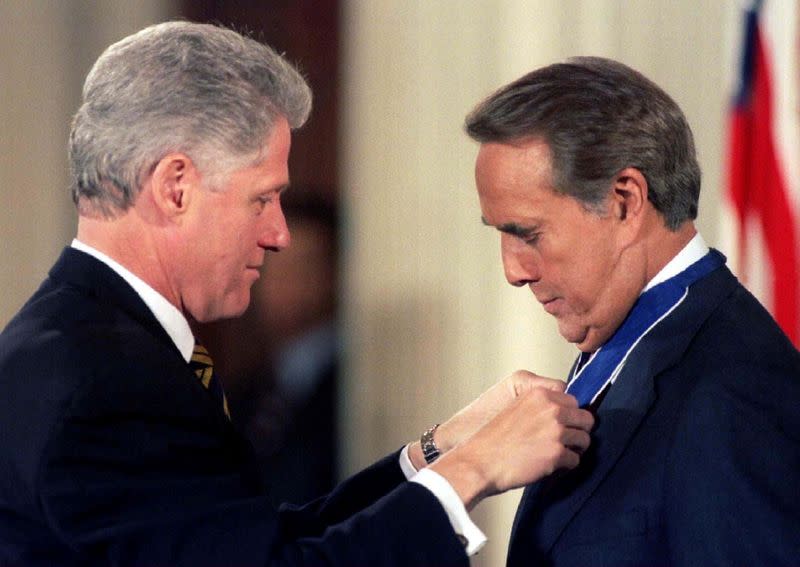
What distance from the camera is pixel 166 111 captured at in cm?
178

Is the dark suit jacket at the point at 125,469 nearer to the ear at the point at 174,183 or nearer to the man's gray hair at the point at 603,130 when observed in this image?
the ear at the point at 174,183

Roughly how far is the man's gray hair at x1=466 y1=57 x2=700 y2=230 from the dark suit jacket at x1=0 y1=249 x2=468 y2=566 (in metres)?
0.48

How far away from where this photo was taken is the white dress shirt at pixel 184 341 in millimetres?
1760

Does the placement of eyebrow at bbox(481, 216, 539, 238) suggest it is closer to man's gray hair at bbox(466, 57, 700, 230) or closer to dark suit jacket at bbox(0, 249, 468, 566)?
man's gray hair at bbox(466, 57, 700, 230)

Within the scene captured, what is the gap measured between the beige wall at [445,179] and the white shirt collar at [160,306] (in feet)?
6.82

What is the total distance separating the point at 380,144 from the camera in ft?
13.0

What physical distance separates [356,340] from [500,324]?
41 centimetres

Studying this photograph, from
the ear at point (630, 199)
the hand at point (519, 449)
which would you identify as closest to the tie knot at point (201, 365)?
the hand at point (519, 449)

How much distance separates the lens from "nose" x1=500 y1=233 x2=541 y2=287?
1.98 metres

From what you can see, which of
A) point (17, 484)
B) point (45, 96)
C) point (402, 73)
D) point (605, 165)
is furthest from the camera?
point (402, 73)

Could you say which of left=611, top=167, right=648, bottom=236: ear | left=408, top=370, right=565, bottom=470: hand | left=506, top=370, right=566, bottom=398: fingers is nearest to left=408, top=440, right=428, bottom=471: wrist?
left=408, top=370, right=565, bottom=470: hand

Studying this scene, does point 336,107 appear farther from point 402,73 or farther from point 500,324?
point 500,324

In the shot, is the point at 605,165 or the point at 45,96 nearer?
the point at 605,165

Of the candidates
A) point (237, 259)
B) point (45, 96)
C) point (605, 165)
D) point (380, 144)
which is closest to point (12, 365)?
point (237, 259)
